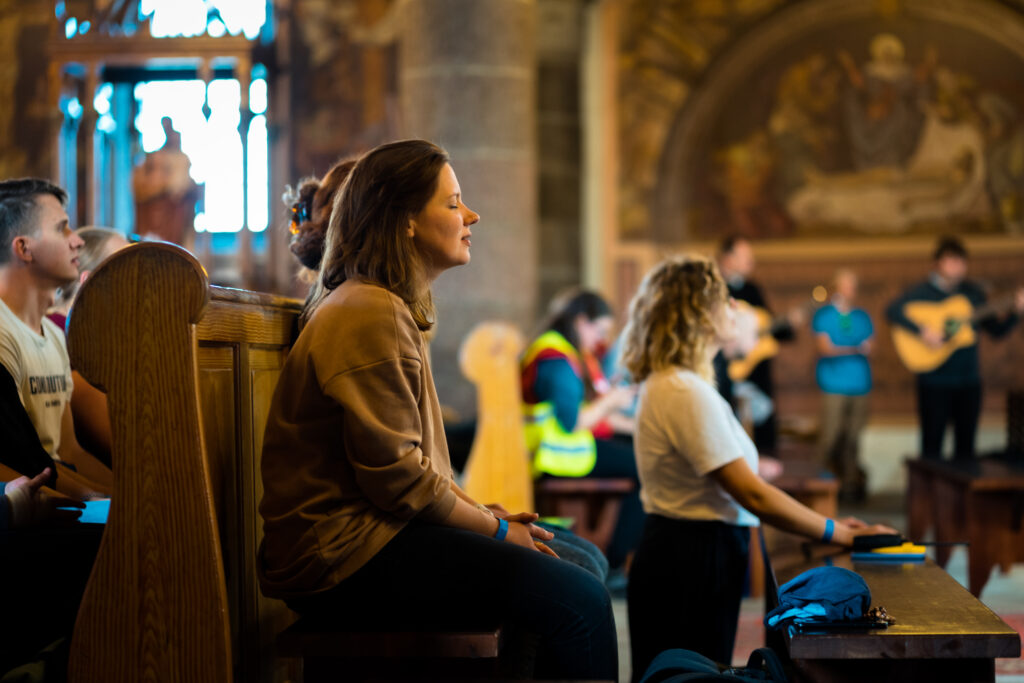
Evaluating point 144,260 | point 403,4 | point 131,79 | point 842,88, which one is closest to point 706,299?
point 144,260

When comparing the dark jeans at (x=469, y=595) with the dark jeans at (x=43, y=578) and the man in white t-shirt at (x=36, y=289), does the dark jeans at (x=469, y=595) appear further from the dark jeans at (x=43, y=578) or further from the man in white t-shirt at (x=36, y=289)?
the man in white t-shirt at (x=36, y=289)

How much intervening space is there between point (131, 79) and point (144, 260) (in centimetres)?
857

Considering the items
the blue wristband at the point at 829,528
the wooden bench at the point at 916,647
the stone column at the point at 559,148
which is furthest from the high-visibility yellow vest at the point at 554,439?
the stone column at the point at 559,148

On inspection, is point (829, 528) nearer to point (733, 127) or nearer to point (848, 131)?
point (733, 127)

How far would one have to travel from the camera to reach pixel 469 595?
2314mm

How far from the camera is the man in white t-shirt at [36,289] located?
3056mm

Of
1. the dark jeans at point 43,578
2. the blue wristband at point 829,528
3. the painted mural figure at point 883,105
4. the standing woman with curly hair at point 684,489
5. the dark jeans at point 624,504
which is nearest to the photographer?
the dark jeans at point 43,578

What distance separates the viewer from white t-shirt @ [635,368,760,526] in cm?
321

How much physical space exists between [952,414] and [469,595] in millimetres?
6725

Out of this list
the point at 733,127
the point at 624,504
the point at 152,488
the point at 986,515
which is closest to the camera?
the point at 152,488

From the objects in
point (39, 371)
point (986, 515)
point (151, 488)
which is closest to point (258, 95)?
point (986, 515)

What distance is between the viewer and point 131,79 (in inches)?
395

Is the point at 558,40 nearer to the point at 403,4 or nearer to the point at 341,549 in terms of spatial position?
the point at 403,4

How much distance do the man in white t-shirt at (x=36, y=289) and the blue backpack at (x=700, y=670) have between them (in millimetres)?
1455
